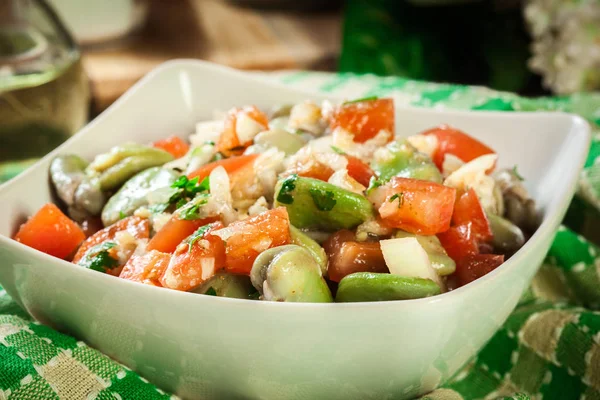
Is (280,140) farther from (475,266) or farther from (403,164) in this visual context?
(475,266)

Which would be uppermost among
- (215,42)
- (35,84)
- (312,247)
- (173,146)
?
(312,247)

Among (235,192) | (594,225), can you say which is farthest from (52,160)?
(594,225)

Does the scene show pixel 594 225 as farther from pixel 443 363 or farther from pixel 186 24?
pixel 186 24

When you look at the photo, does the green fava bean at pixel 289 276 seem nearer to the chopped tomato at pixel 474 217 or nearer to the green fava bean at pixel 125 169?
the chopped tomato at pixel 474 217

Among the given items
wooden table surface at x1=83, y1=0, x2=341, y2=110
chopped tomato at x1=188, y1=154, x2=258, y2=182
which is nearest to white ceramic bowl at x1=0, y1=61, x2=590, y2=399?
chopped tomato at x1=188, y1=154, x2=258, y2=182

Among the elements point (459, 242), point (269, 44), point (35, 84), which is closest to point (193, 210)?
point (459, 242)

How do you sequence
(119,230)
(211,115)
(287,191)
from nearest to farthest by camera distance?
(287,191) → (119,230) → (211,115)
